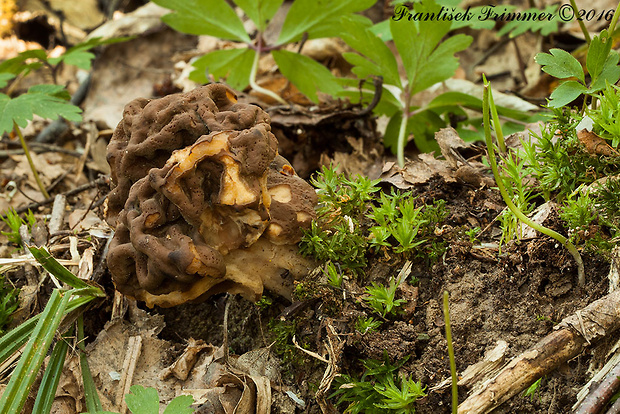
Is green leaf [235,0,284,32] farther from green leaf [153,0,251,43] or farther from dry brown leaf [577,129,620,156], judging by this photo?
dry brown leaf [577,129,620,156]

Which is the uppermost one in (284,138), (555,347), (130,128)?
(130,128)

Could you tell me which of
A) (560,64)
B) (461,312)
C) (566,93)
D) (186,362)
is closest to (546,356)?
(461,312)

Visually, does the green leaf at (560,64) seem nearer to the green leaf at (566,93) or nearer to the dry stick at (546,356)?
the green leaf at (566,93)

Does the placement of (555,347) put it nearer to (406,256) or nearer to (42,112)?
(406,256)

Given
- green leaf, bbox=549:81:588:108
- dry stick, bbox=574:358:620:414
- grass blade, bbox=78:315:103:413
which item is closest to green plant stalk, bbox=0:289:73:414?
grass blade, bbox=78:315:103:413

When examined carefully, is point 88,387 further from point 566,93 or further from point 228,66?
point 228,66

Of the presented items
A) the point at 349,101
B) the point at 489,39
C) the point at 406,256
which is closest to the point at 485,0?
the point at 489,39
